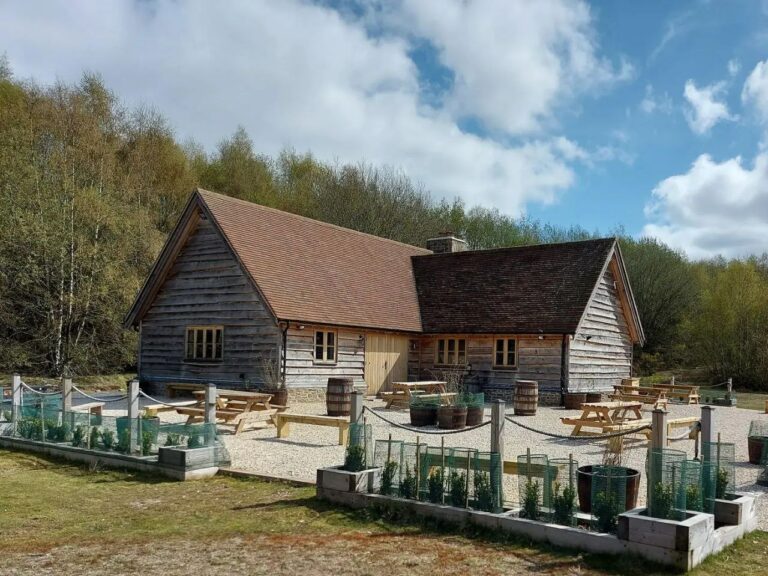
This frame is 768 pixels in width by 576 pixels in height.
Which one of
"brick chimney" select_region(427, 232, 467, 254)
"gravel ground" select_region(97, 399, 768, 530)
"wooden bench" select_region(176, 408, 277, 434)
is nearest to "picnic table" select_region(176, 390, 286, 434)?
"wooden bench" select_region(176, 408, 277, 434)

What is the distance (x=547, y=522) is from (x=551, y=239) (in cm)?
4322

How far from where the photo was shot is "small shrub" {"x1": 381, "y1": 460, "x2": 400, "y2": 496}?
8281 mm

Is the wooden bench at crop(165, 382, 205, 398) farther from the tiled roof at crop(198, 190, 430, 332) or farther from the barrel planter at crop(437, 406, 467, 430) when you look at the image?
the barrel planter at crop(437, 406, 467, 430)

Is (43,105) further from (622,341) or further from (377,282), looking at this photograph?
(622,341)

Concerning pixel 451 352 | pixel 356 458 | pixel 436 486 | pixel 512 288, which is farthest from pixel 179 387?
pixel 436 486

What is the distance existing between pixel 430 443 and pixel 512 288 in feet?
43.7

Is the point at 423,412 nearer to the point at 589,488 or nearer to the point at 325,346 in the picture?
the point at 325,346

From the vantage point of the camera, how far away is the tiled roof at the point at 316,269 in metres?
21.4

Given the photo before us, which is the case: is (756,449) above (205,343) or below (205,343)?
below

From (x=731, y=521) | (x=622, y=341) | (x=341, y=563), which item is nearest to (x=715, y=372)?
(x=622, y=341)

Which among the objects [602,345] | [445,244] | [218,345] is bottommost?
[218,345]

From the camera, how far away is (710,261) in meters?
52.6

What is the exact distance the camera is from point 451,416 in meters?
15.3

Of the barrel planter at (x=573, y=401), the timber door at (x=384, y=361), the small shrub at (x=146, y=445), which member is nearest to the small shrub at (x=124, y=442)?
the small shrub at (x=146, y=445)
